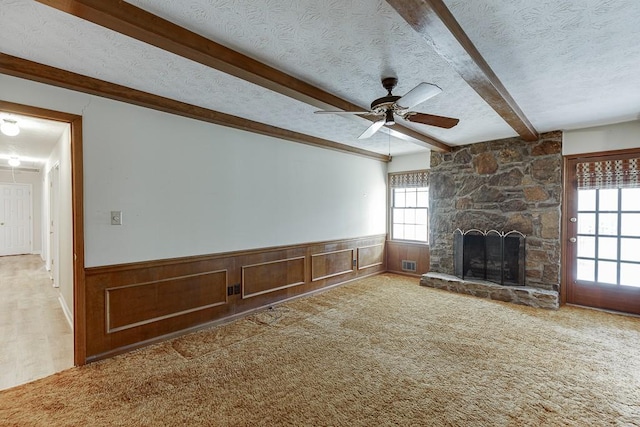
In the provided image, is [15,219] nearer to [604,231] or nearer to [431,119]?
[431,119]

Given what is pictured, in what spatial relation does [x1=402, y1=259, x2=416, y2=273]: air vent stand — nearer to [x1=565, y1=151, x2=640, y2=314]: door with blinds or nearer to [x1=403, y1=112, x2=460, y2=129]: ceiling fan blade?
[x1=565, y1=151, x2=640, y2=314]: door with blinds

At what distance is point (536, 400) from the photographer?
221 cm

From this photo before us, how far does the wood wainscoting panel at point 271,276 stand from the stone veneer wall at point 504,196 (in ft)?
8.62

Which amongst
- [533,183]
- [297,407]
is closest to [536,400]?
[297,407]

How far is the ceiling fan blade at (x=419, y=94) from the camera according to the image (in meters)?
2.19

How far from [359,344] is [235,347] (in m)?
1.24

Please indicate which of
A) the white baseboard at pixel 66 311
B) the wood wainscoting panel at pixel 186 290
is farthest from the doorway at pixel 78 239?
the white baseboard at pixel 66 311

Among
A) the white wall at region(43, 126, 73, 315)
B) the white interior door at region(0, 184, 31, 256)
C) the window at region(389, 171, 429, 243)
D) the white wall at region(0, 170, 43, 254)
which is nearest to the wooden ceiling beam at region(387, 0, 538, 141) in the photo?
the window at region(389, 171, 429, 243)

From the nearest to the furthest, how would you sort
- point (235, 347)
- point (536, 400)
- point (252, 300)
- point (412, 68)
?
point (536, 400) < point (412, 68) < point (235, 347) < point (252, 300)

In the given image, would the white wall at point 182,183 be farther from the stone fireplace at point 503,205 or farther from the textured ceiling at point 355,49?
the stone fireplace at point 503,205

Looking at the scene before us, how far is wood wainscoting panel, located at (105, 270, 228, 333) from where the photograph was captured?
9.58ft

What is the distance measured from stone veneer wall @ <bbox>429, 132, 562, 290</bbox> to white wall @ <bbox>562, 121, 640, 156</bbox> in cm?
14

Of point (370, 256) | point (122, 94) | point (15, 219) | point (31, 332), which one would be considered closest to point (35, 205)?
point (15, 219)

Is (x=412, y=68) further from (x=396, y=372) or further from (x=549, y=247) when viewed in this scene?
(x=549, y=247)
